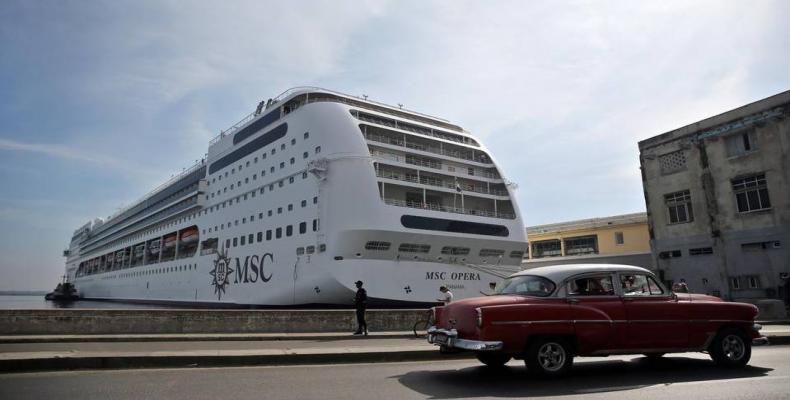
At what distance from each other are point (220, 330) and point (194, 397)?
7677 millimetres

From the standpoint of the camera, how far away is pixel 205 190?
3862cm

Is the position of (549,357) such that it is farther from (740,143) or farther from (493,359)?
(740,143)

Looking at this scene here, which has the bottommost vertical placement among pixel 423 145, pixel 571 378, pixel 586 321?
pixel 571 378

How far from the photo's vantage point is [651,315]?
680 centimetres

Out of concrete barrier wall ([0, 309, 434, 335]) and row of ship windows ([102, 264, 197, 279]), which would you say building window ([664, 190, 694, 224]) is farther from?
row of ship windows ([102, 264, 197, 279])

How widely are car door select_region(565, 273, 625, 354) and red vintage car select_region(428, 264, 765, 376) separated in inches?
0.5

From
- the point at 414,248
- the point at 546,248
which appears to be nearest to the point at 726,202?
the point at 414,248

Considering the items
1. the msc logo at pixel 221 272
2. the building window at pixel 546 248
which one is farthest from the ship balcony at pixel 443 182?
the building window at pixel 546 248

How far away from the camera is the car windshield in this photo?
6.64 m

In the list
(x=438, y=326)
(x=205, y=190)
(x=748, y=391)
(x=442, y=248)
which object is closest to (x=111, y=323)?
(x=438, y=326)

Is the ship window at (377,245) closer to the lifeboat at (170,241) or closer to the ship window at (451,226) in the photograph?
the ship window at (451,226)

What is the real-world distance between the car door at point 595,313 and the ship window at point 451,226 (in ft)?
57.9

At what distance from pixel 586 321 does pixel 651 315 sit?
43.0 inches

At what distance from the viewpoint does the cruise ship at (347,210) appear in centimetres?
2381
